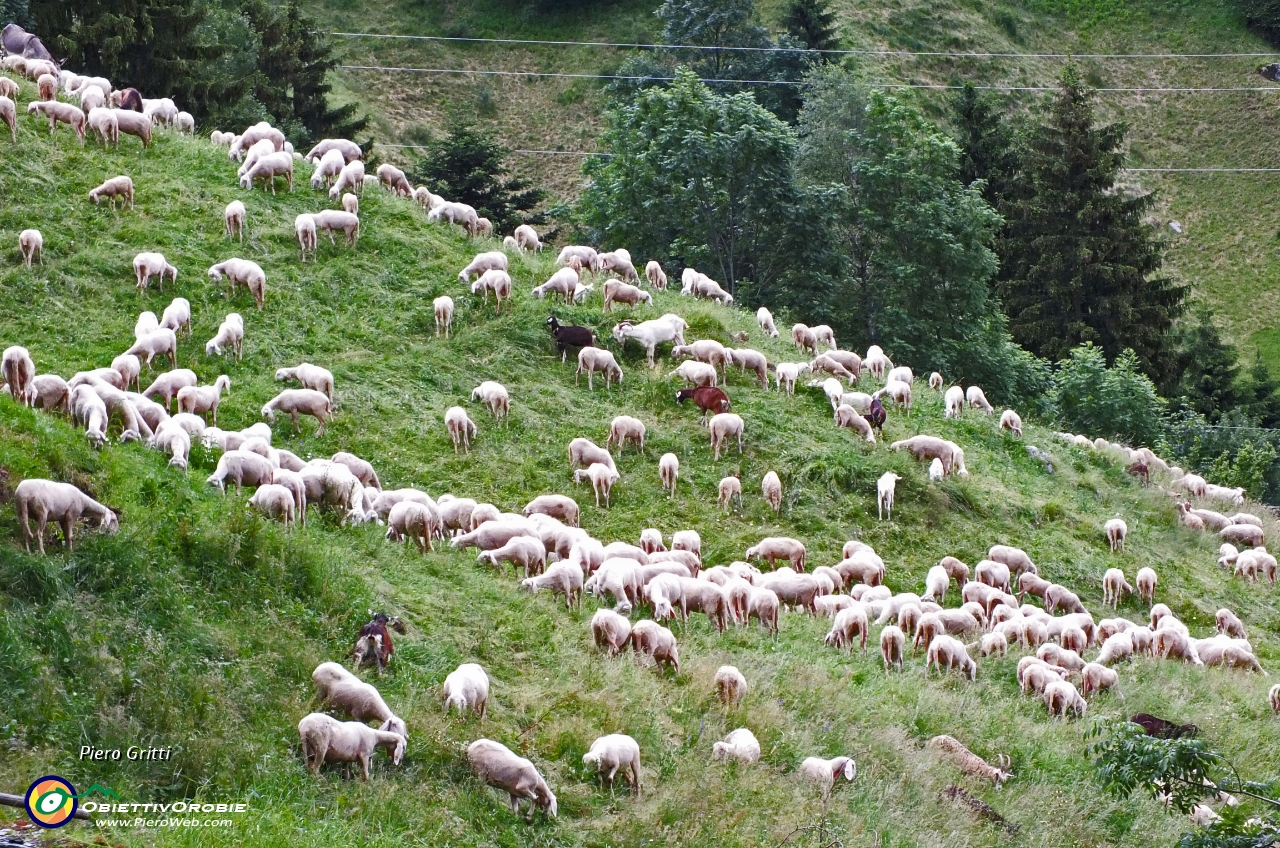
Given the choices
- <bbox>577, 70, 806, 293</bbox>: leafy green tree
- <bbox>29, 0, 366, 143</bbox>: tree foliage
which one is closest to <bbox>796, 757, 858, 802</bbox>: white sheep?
<bbox>577, 70, 806, 293</bbox>: leafy green tree

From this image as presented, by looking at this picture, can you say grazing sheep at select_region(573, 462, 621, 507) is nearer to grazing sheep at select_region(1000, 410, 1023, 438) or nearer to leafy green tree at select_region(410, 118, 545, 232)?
grazing sheep at select_region(1000, 410, 1023, 438)

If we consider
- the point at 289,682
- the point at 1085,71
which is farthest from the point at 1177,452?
the point at 1085,71

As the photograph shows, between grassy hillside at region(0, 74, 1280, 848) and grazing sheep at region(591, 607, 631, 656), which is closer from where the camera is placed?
grassy hillside at region(0, 74, 1280, 848)

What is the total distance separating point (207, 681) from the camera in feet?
38.4

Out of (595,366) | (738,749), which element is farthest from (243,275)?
(738,749)

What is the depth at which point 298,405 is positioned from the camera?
2188 centimetres

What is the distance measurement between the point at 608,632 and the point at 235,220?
50.9 ft

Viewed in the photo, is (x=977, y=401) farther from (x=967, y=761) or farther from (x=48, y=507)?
(x=48, y=507)

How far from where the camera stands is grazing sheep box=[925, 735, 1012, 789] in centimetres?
1538

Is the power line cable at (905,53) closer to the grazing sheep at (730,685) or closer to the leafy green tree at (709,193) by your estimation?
the leafy green tree at (709,193)

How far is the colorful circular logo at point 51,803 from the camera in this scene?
855cm

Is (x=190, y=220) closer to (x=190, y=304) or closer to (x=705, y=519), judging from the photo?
(x=190, y=304)

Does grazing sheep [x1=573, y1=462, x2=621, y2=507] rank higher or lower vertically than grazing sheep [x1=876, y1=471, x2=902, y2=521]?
higher

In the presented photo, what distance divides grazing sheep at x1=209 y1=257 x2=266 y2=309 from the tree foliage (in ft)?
57.6
